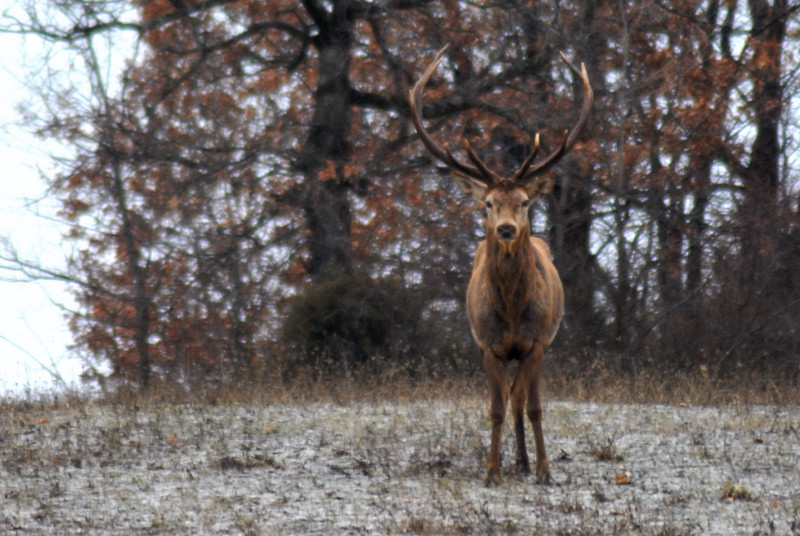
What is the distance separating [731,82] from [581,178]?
3040 millimetres

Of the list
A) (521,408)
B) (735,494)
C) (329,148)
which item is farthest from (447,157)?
(329,148)

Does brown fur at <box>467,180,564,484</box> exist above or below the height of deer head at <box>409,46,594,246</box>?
below

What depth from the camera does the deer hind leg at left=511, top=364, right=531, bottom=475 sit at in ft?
27.9

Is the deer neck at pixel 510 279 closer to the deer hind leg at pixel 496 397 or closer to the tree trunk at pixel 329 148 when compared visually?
the deer hind leg at pixel 496 397

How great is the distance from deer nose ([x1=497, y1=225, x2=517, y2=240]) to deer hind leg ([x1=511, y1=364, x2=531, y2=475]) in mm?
1040

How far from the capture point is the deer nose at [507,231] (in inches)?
315

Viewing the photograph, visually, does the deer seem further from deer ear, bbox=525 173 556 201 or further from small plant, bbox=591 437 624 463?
small plant, bbox=591 437 624 463

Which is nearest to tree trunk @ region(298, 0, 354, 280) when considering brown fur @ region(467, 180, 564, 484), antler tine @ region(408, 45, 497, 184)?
antler tine @ region(408, 45, 497, 184)

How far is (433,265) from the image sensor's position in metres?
17.7

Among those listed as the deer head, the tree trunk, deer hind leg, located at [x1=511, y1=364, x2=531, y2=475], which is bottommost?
deer hind leg, located at [x1=511, y1=364, x2=531, y2=475]

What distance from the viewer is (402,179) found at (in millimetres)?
19312

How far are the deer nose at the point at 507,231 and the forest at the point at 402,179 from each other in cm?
813

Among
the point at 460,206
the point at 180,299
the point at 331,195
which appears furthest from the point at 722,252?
the point at 180,299

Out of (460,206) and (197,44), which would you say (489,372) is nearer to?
(460,206)
